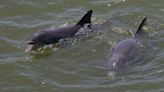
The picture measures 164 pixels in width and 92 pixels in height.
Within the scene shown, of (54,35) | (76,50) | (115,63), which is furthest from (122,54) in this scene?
(54,35)

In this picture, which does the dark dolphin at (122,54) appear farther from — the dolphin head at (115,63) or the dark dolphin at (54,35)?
the dark dolphin at (54,35)

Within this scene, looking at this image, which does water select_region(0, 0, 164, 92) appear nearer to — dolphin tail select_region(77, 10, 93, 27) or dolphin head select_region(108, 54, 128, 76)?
dolphin head select_region(108, 54, 128, 76)

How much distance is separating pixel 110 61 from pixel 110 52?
0.60 m

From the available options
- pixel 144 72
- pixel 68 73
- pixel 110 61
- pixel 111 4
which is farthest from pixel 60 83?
pixel 111 4

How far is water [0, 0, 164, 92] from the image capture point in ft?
33.4

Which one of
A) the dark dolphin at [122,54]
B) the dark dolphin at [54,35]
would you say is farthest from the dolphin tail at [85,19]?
the dark dolphin at [122,54]

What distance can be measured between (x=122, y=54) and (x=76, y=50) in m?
1.45

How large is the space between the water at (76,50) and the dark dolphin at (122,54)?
0.19m

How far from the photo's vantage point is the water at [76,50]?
10.2 metres

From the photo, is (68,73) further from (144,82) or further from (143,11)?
(143,11)

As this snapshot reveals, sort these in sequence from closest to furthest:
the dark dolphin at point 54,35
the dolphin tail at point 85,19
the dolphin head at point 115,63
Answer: the dolphin head at point 115,63, the dark dolphin at point 54,35, the dolphin tail at point 85,19

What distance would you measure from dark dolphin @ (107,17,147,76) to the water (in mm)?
190

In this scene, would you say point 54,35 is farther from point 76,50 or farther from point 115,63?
point 115,63

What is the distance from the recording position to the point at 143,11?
13250 millimetres
